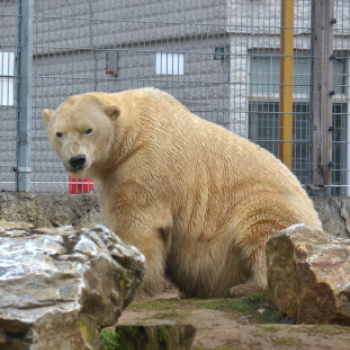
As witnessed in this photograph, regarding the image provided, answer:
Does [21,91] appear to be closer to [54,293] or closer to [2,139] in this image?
[2,139]

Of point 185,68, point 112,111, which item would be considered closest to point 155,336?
point 112,111

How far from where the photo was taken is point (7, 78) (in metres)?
6.93

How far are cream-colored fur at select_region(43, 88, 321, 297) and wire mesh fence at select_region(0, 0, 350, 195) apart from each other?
1.60 metres

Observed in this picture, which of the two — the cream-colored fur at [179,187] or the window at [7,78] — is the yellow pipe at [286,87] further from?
the window at [7,78]

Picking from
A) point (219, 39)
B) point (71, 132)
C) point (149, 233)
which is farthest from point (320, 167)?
point (71, 132)

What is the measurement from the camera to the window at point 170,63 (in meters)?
7.23

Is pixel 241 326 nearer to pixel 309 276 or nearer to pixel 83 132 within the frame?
pixel 309 276

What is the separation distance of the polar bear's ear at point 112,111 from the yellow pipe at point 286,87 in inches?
111

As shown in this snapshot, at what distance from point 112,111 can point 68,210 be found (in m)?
2.18

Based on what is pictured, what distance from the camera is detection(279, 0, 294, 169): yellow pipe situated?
7336 millimetres

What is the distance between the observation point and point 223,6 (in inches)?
301

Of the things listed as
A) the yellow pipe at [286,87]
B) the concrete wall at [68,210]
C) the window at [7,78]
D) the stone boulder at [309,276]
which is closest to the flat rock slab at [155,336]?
the stone boulder at [309,276]

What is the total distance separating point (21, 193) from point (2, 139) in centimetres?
76

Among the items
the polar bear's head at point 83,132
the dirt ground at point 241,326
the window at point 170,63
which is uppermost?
the window at point 170,63
